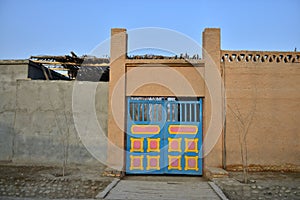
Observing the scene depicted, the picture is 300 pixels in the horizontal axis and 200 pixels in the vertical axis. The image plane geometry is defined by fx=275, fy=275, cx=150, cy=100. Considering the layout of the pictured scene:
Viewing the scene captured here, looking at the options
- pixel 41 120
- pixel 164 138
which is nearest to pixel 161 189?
pixel 164 138

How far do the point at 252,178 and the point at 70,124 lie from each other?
545 centimetres

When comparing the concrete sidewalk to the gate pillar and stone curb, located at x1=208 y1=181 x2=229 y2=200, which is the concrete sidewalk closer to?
stone curb, located at x1=208 y1=181 x2=229 y2=200

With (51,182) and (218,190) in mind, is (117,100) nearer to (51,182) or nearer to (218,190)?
(51,182)

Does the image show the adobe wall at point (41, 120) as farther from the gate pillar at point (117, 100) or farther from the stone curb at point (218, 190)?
the stone curb at point (218, 190)

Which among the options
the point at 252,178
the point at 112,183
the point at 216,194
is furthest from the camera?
the point at 252,178

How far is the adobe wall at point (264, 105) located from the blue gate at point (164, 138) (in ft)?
3.11

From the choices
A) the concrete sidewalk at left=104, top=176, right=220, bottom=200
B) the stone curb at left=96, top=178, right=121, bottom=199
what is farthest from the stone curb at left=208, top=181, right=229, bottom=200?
the stone curb at left=96, top=178, right=121, bottom=199

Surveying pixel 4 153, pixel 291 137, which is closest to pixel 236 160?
pixel 291 137

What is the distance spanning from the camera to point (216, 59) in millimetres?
7945

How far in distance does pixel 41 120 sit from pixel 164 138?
387cm

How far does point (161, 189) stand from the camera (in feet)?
20.6

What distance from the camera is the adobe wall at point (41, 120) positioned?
27.7ft

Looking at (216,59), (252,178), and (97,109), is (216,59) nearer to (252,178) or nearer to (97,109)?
(252,178)

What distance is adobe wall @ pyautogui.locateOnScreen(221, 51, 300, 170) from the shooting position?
7.88 metres
